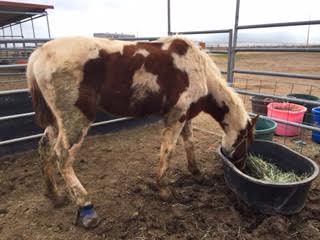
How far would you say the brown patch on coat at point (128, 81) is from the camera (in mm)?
2646

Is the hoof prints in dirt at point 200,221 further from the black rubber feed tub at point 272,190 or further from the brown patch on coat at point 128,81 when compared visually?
the brown patch on coat at point 128,81

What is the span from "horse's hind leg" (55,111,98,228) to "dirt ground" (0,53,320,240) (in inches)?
5.3

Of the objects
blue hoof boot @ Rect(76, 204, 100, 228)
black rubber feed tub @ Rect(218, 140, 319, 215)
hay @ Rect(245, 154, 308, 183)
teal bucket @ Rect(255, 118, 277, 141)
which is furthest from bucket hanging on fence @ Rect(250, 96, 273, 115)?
blue hoof boot @ Rect(76, 204, 100, 228)

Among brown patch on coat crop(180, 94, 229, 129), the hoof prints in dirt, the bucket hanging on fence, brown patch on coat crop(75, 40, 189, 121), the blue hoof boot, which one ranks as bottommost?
the hoof prints in dirt

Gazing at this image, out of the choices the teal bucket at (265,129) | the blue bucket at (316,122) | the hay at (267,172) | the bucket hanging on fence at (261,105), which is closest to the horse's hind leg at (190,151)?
the hay at (267,172)

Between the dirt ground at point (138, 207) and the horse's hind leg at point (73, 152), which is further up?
the horse's hind leg at point (73, 152)

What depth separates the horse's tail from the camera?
2670 millimetres

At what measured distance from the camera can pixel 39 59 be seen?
8.39ft

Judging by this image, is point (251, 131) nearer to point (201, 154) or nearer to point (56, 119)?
point (201, 154)

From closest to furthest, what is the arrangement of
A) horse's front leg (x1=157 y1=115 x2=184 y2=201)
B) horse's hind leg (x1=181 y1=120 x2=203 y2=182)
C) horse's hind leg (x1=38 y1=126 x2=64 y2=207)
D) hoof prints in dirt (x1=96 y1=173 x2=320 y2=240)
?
hoof prints in dirt (x1=96 y1=173 x2=320 y2=240)
horse's hind leg (x1=38 y1=126 x2=64 y2=207)
horse's front leg (x1=157 y1=115 x2=184 y2=201)
horse's hind leg (x1=181 y1=120 x2=203 y2=182)

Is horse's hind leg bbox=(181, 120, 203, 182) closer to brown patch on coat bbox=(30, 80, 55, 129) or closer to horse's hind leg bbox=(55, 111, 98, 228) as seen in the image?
horse's hind leg bbox=(55, 111, 98, 228)

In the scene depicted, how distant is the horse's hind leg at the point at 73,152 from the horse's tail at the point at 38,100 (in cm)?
31

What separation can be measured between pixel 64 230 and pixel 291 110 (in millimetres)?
4150

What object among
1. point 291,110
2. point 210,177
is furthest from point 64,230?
point 291,110
